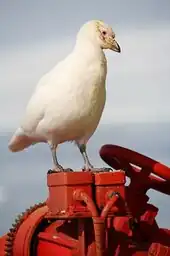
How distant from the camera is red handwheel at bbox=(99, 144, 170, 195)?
1955mm

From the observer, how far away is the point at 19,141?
104 inches

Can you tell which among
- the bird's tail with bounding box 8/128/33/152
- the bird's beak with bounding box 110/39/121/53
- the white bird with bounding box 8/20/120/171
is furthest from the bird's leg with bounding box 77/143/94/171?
the bird's beak with bounding box 110/39/121/53

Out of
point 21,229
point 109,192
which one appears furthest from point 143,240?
point 21,229

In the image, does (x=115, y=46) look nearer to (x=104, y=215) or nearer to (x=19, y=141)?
(x=19, y=141)

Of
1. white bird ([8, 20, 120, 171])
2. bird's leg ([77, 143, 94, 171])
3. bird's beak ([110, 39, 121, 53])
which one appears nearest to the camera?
white bird ([8, 20, 120, 171])

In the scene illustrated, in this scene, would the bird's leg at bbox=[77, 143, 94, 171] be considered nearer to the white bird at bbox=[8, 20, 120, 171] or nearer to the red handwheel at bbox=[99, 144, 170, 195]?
the white bird at bbox=[8, 20, 120, 171]

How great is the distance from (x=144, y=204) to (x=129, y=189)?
7 cm

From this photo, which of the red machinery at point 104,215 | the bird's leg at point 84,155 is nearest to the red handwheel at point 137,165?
the red machinery at point 104,215

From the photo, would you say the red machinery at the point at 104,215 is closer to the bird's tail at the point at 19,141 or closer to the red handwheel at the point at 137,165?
the red handwheel at the point at 137,165

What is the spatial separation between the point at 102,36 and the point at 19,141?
1.97 feet

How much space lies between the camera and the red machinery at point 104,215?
182cm

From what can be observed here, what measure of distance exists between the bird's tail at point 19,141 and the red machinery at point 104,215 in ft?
1.49

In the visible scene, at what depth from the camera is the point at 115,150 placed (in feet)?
6.73

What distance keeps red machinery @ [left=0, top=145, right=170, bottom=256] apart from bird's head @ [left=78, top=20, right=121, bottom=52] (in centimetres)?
43
